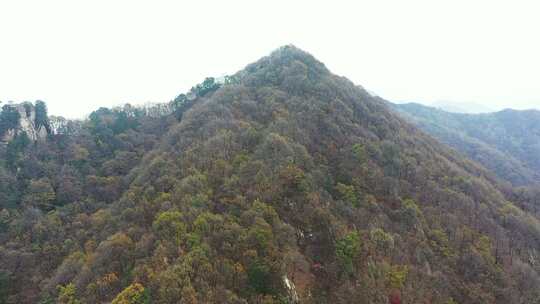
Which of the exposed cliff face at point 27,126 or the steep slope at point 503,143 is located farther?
the steep slope at point 503,143

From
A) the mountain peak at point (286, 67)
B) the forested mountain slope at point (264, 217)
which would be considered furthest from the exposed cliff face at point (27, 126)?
the mountain peak at point (286, 67)

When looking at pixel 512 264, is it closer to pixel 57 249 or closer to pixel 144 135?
pixel 57 249

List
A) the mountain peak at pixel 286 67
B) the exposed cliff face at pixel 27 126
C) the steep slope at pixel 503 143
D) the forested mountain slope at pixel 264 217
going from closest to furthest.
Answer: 1. the forested mountain slope at pixel 264 217
2. the exposed cliff face at pixel 27 126
3. the mountain peak at pixel 286 67
4. the steep slope at pixel 503 143

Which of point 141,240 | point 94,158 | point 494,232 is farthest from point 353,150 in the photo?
point 94,158

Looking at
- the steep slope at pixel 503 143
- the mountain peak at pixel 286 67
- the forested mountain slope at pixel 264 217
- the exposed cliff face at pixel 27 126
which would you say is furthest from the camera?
the steep slope at pixel 503 143

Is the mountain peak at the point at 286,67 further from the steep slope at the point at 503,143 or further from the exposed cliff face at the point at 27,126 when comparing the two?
the steep slope at the point at 503,143

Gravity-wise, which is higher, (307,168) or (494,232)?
(307,168)
